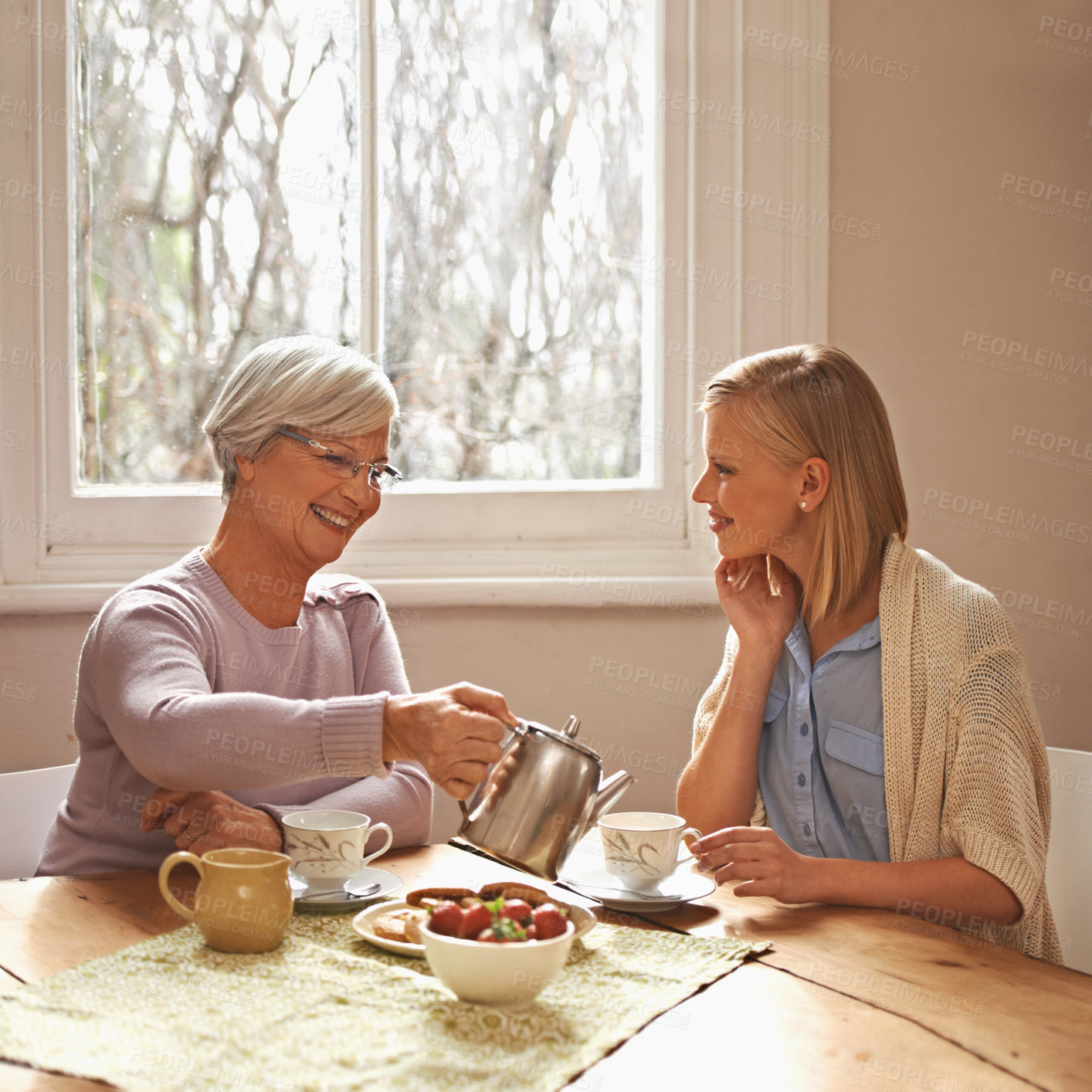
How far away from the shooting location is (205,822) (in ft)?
4.17

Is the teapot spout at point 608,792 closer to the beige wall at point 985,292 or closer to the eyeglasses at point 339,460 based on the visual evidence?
the eyeglasses at point 339,460

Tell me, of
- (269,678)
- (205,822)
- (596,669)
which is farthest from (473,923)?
(596,669)

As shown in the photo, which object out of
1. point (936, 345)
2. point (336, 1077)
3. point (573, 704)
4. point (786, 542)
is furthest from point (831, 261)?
point (336, 1077)

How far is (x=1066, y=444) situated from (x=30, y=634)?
2.11 meters

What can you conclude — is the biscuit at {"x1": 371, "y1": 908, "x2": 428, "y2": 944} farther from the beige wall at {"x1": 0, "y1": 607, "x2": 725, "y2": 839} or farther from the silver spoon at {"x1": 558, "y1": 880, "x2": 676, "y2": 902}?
the beige wall at {"x1": 0, "y1": 607, "x2": 725, "y2": 839}

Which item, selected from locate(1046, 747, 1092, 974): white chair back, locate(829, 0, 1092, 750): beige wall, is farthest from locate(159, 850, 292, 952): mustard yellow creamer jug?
locate(829, 0, 1092, 750): beige wall

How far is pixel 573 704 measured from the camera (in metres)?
2.23

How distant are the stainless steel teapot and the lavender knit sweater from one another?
147 millimetres

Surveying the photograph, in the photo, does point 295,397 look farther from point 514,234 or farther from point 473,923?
point 514,234

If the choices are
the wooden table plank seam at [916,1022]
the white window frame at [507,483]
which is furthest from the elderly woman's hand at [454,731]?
the white window frame at [507,483]

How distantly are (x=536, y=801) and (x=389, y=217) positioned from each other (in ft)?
5.23

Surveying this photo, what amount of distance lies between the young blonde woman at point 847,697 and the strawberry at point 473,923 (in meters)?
0.40

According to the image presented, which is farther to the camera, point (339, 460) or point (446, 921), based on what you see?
point (339, 460)

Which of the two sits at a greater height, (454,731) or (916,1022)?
(454,731)
